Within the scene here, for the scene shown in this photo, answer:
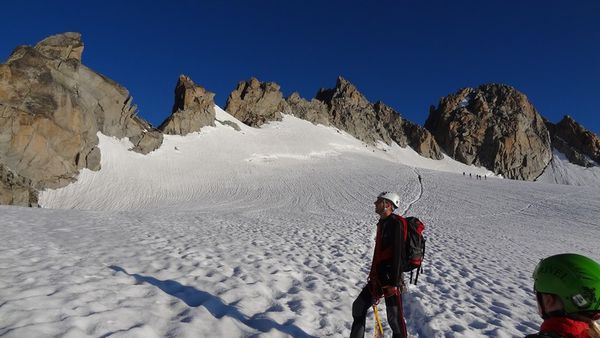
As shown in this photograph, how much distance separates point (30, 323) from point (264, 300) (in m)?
3.62

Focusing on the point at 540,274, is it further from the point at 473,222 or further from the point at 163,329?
the point at 473,222

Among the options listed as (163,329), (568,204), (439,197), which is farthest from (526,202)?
(163,329)

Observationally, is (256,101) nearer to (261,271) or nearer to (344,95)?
(344,95)

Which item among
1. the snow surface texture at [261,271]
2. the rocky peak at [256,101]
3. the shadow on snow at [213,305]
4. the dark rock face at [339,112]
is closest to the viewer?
the snow surface texture at [261,271]

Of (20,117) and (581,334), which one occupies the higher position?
(20,117)

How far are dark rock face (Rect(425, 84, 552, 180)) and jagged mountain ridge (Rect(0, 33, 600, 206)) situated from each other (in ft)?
1.22

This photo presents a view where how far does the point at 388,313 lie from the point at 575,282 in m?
2.95

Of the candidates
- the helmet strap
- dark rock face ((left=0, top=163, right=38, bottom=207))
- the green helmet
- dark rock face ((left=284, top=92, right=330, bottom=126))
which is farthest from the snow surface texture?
dark rock face ((left=284, top=92, right=330, bottom=126))

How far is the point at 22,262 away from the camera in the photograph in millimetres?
7836

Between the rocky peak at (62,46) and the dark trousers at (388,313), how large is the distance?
51.7 m

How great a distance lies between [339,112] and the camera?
394 ft

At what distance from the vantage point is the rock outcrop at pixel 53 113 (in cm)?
3550

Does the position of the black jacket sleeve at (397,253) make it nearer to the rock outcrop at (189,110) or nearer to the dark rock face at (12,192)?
the dark rock face at (12,192)

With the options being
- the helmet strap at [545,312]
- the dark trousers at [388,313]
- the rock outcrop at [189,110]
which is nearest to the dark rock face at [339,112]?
the rock outcrop at [189,110]
